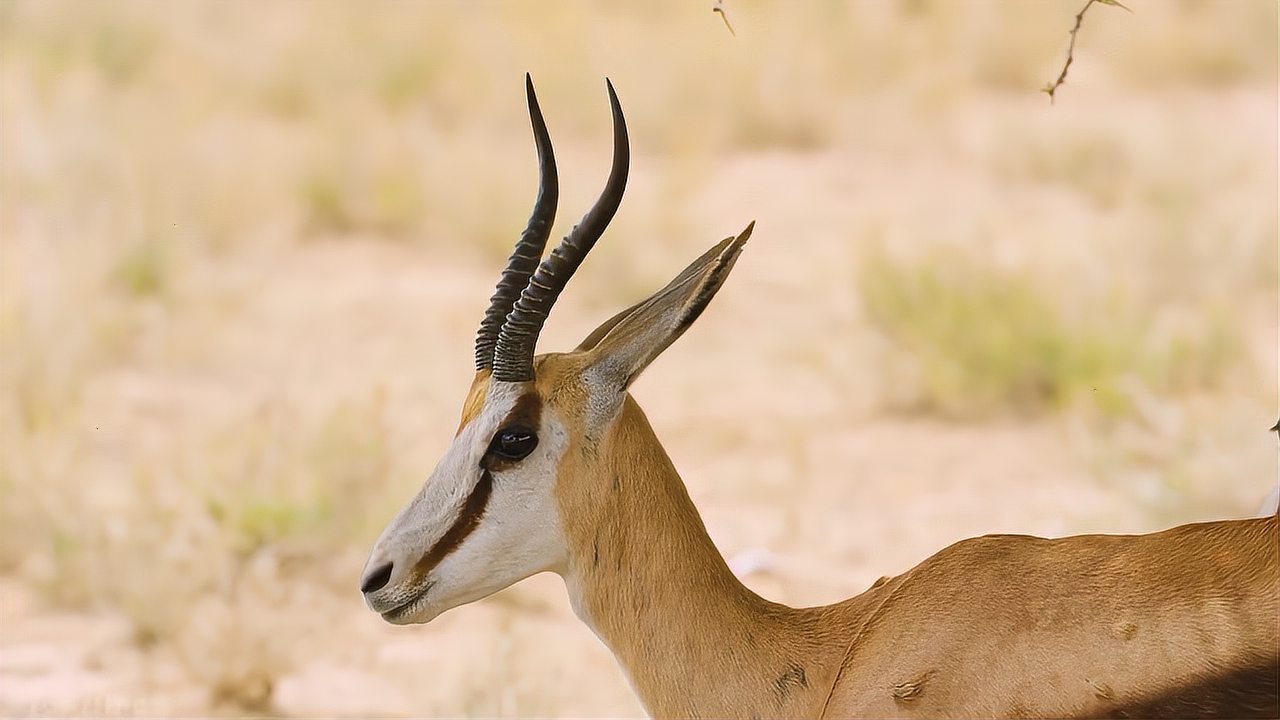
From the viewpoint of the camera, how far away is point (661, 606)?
10.3 feet

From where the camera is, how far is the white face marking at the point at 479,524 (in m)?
3.12

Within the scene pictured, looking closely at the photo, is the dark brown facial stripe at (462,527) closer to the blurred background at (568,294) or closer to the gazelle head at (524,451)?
the gazelle head at (524,451)

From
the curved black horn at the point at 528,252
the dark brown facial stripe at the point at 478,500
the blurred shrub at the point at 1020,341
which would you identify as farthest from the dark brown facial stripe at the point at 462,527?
the blurred shrub at the point at 1020,341

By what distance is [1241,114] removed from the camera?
13.1 meters

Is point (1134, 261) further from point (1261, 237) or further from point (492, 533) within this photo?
point (492, 533)

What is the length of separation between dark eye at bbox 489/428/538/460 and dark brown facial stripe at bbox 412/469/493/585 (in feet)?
0.18

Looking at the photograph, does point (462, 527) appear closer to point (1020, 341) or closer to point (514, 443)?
point (514, 443)

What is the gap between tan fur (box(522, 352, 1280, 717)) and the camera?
2.74 metres

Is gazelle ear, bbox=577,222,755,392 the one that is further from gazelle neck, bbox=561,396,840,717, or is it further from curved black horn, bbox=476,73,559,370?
curved black horn, bbox=476,73,559,370

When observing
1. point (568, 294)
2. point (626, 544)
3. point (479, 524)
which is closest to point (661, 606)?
point (626, 544)

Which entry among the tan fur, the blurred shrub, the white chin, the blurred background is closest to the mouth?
the white chin

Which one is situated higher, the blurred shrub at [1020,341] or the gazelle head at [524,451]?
the blurred shrub at [1020,341]

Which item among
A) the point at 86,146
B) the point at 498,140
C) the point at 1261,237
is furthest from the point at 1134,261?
the point at 86,146

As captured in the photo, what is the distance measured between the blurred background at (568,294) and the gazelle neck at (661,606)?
2539 mm
